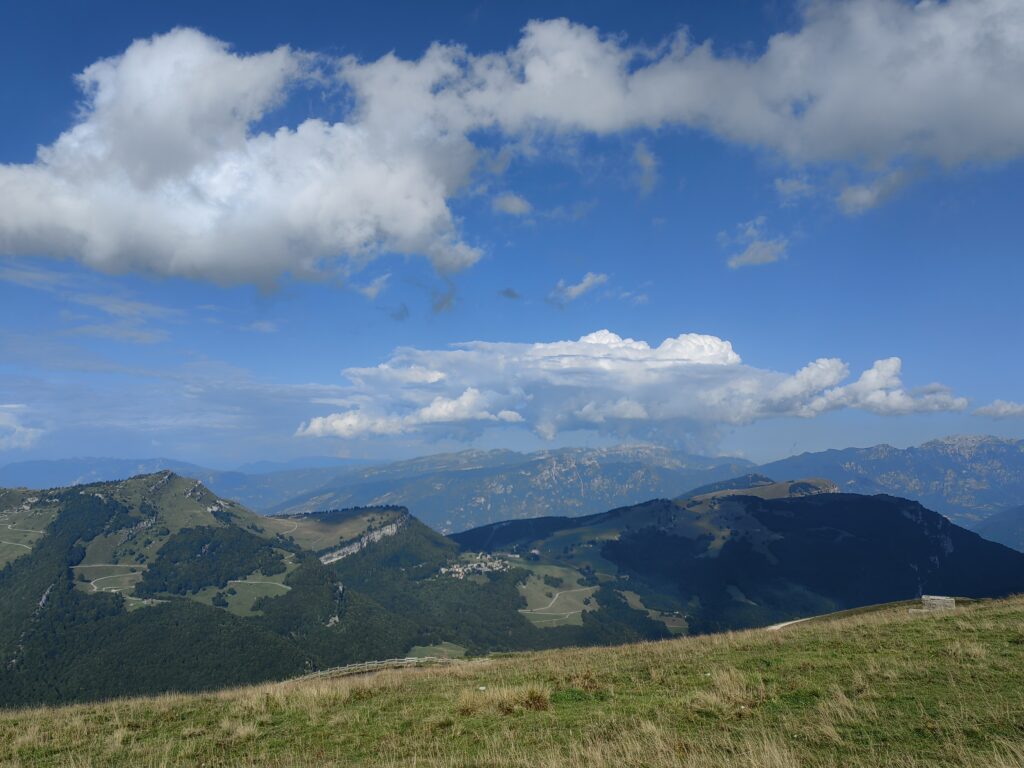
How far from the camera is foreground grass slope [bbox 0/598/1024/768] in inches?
504

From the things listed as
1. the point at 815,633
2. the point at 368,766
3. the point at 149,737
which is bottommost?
the point at 815,633

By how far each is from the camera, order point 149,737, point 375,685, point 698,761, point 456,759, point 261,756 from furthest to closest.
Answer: point 375,685, point 149,737, point 261,756, point 456,759, point 698,761

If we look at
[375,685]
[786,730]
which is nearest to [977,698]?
[786,730]

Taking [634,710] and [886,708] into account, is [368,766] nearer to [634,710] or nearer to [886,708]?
[634,710]

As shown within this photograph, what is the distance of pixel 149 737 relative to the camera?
18.7m

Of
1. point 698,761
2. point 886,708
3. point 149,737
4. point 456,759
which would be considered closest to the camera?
point 698,761

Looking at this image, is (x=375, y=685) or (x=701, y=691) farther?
(x=375, y=685)

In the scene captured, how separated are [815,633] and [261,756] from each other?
2482 cm

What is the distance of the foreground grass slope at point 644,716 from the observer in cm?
1279

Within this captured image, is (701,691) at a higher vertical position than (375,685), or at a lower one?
higher

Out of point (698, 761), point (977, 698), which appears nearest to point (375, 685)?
point (698, 761)

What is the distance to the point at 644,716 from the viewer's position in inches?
645

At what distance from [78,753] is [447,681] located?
44.2ft

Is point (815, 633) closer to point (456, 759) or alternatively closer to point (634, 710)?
point (634, 710)
